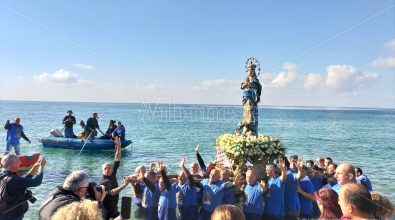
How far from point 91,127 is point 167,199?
54.2 ft

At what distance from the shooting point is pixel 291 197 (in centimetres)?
727

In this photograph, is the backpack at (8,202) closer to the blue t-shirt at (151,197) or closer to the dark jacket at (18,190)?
the dark jacket at (18,190)

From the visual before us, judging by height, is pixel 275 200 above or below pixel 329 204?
below

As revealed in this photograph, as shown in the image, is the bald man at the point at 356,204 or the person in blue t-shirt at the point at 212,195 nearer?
the bald man at the point at 356,204

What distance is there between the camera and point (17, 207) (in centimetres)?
538

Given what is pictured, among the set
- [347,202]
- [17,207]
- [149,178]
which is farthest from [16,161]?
[347,202]

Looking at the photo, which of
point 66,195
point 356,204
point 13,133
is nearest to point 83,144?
point 13,133

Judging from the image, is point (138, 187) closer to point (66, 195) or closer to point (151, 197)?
point (151, 197)

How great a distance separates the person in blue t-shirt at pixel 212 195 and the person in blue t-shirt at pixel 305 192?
5.01 feet

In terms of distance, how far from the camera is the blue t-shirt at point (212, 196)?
6.76m

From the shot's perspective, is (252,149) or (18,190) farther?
(252,149)

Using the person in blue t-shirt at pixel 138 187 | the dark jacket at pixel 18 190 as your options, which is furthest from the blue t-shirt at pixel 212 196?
the dark jacket at pixel 18 190

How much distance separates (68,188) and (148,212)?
3409 mm

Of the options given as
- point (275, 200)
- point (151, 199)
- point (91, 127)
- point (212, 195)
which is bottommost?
point (151, 199)
